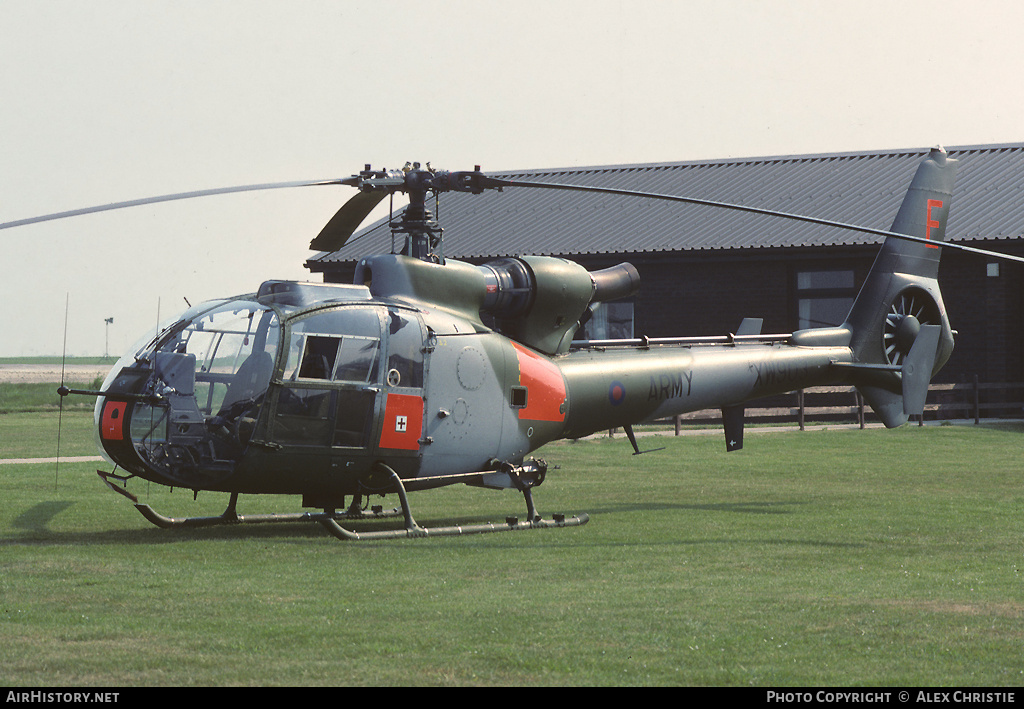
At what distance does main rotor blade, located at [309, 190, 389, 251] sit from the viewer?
43.1 feet

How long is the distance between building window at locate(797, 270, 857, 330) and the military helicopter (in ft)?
55.9

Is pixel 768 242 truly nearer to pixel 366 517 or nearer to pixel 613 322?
pixel 613 322

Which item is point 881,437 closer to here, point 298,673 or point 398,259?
point 398,259

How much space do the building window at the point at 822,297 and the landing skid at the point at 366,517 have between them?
20.6m

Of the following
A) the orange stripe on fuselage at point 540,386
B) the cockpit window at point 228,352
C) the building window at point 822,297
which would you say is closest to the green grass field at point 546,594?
the orange stripe on fuselage at point 540,386

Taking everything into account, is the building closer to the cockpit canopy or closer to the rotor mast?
the rotor mast

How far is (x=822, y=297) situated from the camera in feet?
110

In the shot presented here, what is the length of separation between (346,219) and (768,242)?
22.1m

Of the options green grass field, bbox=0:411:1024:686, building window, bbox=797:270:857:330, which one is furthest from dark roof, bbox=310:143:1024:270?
green grass field, bbox=0:411:1024:686

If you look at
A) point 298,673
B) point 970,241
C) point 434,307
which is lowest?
point 298,673

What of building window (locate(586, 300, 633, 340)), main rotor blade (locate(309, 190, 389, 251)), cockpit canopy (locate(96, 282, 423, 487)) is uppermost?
building window (locate(586, 300, 633, 340))

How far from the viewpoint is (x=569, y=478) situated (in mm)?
19984
